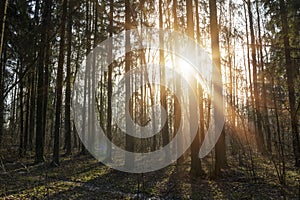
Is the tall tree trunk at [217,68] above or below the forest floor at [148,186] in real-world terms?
above

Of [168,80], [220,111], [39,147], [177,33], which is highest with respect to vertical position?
[177,33]

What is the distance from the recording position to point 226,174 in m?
11.3

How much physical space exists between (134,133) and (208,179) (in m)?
4.28

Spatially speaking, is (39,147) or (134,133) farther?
(39,147)

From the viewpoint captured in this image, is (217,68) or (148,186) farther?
(217,68)

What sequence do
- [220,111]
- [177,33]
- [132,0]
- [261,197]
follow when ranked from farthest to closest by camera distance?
[177,33] → [132,0] → [220,111] → [261,197]

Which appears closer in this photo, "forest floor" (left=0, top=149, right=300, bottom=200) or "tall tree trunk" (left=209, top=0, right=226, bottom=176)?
"forest floor" (left=0, top=149, right=300, bottom=200)

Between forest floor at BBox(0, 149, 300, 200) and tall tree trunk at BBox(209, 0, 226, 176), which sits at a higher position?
tall tree trunk at BBox(209, 0, 226, 176)

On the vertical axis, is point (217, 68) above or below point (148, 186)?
above

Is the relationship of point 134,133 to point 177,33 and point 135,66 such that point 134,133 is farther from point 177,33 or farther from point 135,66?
point 135,66

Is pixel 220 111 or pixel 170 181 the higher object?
pixel 220 111

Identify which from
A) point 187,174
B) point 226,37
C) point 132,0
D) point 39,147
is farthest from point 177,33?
point 39,147

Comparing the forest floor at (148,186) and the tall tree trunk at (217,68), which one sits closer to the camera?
the forest floor at (148,186)

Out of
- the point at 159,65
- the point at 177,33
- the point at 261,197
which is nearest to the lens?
the point at 261,197
